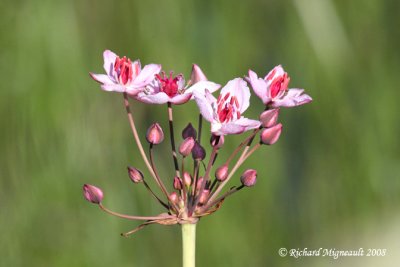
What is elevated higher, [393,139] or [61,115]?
[61,115]

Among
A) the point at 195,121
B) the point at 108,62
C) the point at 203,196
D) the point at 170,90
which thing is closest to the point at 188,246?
the point at 203,196

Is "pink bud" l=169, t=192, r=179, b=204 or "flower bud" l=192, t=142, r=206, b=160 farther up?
"flower bud" l=192, t=142, r=206, b=160

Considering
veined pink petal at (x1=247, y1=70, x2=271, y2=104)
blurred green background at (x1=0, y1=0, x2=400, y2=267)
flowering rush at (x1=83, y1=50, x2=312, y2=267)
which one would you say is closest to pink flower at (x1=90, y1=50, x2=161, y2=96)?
flowering rush at (x1=83, y1=50, x2=312, y2=267)

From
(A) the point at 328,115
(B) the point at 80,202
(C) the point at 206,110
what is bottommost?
(B) the point at 80,202

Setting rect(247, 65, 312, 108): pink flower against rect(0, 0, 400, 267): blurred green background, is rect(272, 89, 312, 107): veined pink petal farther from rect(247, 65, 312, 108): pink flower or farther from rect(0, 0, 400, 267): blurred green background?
rect(0, 0, 400, 267): blurred green background

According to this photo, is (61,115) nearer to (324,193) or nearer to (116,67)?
(324,193)

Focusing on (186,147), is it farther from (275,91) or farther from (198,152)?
(275,91)

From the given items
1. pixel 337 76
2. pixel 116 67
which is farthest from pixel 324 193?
pixel 116 67
